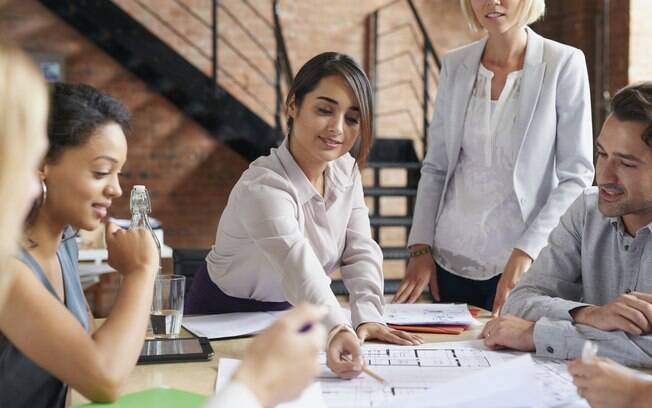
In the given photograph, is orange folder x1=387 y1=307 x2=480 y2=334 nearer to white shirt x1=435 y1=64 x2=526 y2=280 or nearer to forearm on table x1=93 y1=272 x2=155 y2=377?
white shirt x1=435 y1=64 x2=526 y2=280

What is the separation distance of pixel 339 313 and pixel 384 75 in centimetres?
535

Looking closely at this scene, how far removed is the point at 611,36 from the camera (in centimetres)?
569

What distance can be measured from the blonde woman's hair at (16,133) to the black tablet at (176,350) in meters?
0.68

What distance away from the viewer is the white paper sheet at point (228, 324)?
1.67 m

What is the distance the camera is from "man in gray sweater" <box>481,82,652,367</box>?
1489 mm

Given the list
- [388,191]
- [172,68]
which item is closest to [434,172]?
[388,191]

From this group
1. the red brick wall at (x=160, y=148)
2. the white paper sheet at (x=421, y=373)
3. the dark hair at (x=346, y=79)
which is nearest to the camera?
the white paper sheet at (x=421, y=373)

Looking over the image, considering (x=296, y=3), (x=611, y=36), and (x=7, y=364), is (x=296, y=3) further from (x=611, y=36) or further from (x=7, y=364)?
(x=7, y=364)

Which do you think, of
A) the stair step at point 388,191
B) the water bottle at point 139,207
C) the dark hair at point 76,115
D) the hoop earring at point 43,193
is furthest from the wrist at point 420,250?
the stair step at point 388,191

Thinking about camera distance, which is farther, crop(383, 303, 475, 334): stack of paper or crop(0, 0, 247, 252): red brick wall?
crop(0, 0, 247, 252): red brick wall

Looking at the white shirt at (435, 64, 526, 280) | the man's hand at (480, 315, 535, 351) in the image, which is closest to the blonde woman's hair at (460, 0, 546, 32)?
the white shirt at (435, 64, 526, 280)

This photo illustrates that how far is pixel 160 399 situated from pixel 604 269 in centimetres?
102

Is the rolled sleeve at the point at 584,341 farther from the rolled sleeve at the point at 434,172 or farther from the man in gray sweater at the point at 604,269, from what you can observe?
the rolled sleeve at the point at 434,172

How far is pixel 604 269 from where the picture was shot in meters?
1.77
